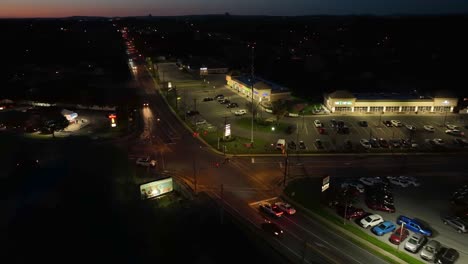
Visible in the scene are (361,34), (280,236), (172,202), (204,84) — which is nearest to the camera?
(280,236)

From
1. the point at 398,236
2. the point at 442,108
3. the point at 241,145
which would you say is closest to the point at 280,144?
the point at 241,145

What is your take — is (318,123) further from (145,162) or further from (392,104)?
(145,162)

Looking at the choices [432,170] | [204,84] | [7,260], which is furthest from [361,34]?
[7,260]

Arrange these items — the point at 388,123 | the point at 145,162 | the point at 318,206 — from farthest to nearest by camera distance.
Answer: the point at 388,123, the point at 145,162, the point at 318,206

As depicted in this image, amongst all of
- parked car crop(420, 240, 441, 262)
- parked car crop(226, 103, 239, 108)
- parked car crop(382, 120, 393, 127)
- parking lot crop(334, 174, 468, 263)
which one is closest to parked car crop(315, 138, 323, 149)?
parking lot crop(334, 174, 468, 263)

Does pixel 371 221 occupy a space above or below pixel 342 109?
below

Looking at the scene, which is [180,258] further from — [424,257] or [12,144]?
[12,144]

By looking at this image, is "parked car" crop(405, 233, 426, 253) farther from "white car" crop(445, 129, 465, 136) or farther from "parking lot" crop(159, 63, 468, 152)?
"white car" crop(445, 129, 465, 136)
